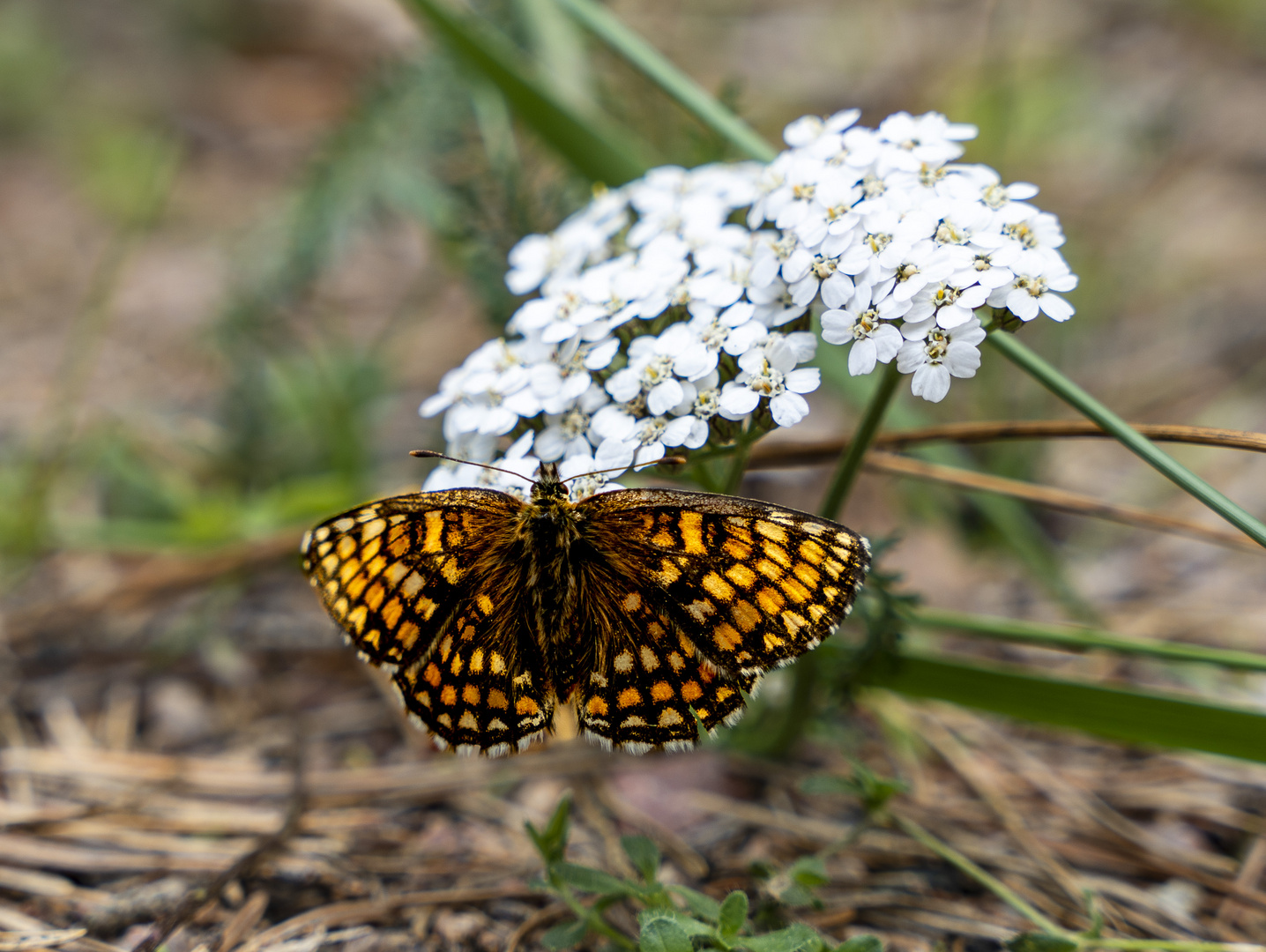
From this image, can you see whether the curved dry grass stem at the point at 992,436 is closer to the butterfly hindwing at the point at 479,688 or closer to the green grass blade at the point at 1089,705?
the green grass blade at the point at 1089,705

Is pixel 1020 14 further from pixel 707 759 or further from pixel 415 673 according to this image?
pixel 415 673

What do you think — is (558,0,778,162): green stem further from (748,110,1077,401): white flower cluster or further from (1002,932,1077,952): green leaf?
(1002,932,1077,952): green leaf

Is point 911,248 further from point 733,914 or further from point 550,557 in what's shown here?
point 733,914

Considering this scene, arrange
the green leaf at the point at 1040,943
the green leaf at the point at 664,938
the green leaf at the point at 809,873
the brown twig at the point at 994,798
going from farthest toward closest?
1. the brown twig at the point at 994,798
2. the green leaf at the point at 809,873
3. the green leaf at the point at 1040,943
4. the green leaf at the point at 664,938

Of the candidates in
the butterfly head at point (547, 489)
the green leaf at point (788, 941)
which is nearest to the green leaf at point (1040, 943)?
the green leaf at point (788, 941)

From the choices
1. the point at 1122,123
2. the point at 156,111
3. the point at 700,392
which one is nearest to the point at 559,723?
the point at 700,392

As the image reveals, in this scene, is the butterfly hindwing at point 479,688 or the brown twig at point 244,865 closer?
the butterfly hindwing at point 479,688

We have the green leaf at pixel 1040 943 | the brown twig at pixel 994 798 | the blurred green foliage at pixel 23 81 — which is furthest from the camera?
the blurred green foliage at pixel 23 81
